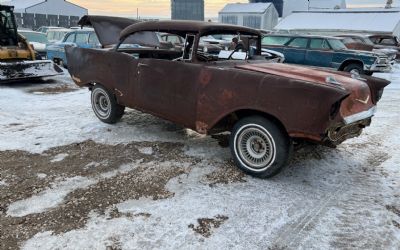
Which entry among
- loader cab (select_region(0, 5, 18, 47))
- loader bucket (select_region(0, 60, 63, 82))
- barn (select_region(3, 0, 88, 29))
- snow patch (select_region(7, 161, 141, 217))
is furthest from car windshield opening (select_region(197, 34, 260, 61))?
barn (select_region(3, 0, 88, 29))

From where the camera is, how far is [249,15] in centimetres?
4516

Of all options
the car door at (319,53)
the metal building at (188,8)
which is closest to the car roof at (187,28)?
the car door at (319,53)

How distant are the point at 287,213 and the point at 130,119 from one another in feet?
12.8

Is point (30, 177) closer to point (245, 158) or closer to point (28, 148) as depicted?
point (28, 148)

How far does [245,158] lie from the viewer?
4418 mm

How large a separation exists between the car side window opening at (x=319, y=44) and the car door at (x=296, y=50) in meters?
0.22

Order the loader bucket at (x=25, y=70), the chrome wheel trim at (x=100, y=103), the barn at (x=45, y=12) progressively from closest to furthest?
the chrome wheel trim at (x=100, y=103) → the loader bucket at (x=25, y=70) → the barn at (x=45, y=12)

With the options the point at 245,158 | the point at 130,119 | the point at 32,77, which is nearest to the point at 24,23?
the point at 32,77

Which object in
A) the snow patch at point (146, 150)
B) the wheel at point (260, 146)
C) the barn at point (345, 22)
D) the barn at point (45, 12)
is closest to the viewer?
the wheel at point (260, 146)

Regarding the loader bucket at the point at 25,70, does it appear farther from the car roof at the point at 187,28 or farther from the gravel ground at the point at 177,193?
the car roof at the point at 187,28

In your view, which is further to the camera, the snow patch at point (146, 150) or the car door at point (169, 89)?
the snow patch at point (146, 150)

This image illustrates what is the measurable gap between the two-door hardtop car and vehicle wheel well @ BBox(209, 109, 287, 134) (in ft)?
0.04

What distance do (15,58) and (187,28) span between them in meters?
7.78

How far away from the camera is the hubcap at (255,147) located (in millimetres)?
4168
